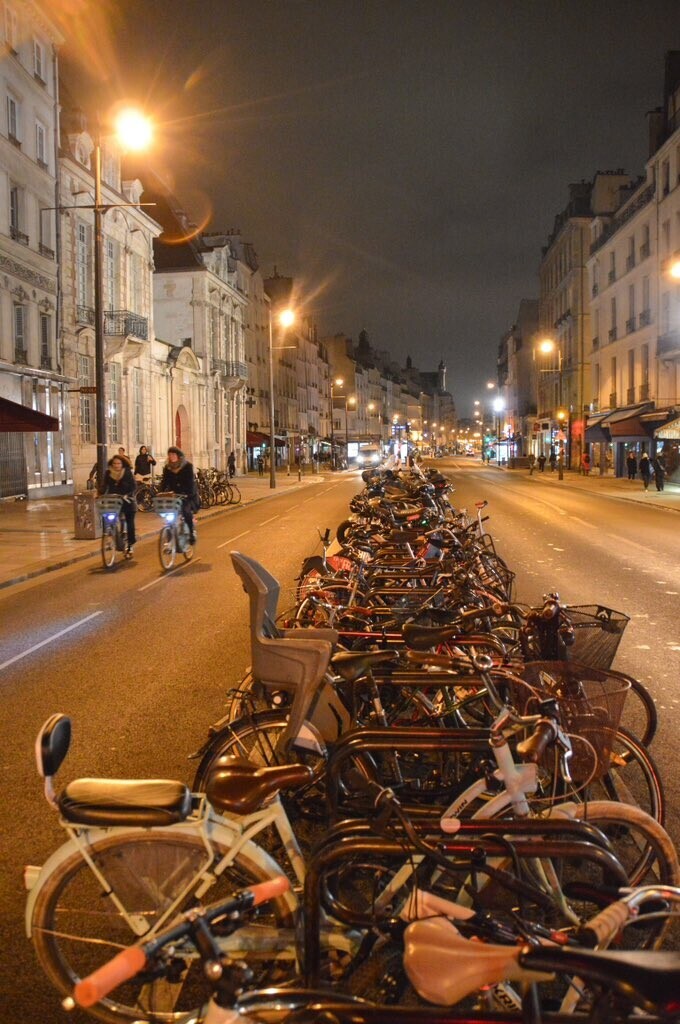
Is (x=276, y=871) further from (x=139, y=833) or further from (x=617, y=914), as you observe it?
(x=617, y=914)

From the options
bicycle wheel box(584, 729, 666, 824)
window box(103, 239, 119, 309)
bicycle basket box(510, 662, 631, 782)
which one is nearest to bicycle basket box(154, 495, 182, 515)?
bicycle wheel box(584, 729, 666, 824)

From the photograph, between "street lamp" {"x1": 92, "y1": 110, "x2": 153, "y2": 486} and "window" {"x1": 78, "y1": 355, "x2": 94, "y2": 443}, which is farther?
"window" {"x1": 78, "y1": 355, "x2": 94, "y2": 443}

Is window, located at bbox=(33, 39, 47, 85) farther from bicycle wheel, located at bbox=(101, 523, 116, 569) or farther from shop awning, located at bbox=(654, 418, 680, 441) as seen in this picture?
shop awning, located at bbox=(654, 418, 680, 441)

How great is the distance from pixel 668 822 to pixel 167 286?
170 ft

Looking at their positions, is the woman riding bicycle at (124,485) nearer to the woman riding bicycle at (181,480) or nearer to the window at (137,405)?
the woman riding bicycle at (181,480)

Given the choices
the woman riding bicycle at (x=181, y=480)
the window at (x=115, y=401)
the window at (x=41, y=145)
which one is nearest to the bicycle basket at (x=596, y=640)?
the woman riding bicycle at (x=181, y=480)

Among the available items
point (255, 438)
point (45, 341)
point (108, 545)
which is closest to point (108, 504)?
point (108, 545)

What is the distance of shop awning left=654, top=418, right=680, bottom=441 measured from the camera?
3669 centimetres

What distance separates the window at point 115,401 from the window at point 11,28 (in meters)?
11.9

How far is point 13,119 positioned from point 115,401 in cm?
1137

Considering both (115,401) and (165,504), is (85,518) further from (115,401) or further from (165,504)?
(115,401)

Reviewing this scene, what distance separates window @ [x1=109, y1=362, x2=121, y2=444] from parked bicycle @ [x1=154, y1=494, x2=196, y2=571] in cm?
2245

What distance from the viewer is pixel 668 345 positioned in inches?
1558

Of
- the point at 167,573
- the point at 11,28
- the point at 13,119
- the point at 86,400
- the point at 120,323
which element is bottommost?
the point at 167,573
